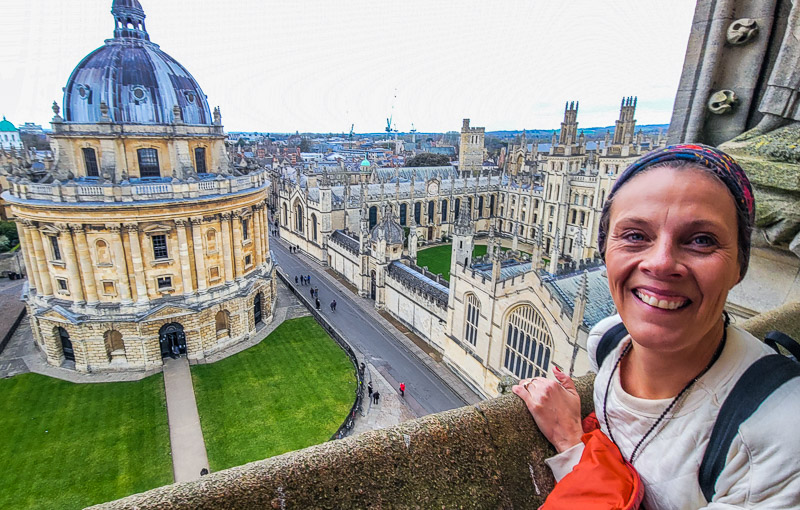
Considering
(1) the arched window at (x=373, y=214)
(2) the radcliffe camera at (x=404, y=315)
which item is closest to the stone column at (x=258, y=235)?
(2) the radcliffe camera at (x=404, y=315)

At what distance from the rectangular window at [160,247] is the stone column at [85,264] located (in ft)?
10.4

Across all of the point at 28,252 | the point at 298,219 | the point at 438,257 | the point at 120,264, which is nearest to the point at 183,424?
the point at 120,264

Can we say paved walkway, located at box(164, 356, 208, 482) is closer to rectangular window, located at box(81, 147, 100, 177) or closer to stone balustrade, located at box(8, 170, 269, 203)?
stone balustrade, located at box(8, 170, 269, 203)

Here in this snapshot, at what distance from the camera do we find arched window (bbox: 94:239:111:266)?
24391 millimetres

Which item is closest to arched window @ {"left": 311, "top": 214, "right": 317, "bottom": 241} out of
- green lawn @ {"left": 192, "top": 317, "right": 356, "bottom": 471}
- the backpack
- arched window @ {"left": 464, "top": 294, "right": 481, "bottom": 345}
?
green lawn @ {"left": 192, "top": 317, "right": 356, "bottom": 471}

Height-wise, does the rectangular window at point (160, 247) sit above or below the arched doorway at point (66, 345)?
above

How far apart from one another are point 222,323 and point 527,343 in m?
19.5

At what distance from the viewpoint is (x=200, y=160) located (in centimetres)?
2830

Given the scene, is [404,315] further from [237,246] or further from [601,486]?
[601,486]

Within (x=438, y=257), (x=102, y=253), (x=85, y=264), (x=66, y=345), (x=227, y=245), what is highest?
(x=102, y=253)

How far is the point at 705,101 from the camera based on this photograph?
5191 millimetres

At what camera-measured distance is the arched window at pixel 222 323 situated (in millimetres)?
28453

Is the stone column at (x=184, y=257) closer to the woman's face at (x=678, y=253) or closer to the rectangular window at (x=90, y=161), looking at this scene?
the rectangular window at (x=90, y=161)

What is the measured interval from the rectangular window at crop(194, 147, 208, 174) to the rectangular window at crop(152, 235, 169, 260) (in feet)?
16.9
